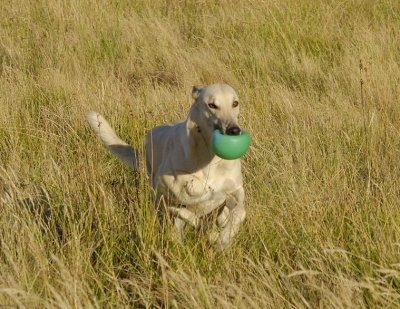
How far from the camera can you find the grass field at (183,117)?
253cm

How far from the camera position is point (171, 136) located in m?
3.64

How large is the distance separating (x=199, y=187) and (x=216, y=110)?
0.45 metres

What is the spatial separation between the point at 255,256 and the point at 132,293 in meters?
0.68

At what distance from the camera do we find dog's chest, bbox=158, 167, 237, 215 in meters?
3.30

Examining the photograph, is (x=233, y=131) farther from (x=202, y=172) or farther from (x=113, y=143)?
(x=113, y=143)

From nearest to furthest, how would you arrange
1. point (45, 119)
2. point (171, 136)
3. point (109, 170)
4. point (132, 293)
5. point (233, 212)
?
point (132, 293), point (233, 212), point (171, 136), point (109, 170), point (45, 119)

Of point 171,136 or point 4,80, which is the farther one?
point 4,80

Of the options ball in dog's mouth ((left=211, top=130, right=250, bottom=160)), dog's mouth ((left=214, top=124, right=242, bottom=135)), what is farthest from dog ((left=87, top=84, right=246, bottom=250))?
ball in dog's mouth ((left=211, top=130, right=250, bottom=160))

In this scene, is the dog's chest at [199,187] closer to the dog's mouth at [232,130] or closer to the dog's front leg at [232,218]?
the dog's front leg at [232,218]

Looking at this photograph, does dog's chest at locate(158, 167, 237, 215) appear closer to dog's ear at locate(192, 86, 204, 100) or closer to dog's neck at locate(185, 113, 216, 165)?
dog's neck at locate(185, 113, 216, 165)

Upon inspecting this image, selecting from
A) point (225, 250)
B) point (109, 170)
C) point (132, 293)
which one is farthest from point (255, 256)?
point (109, 170)

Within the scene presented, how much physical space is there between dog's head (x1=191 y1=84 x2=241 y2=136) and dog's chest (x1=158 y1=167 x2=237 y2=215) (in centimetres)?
25

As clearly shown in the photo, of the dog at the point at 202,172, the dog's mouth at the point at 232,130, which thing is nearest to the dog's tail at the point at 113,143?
the dog at the point at 202,172

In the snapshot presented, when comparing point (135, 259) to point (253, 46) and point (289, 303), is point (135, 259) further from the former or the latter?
A: point (253, 46)
